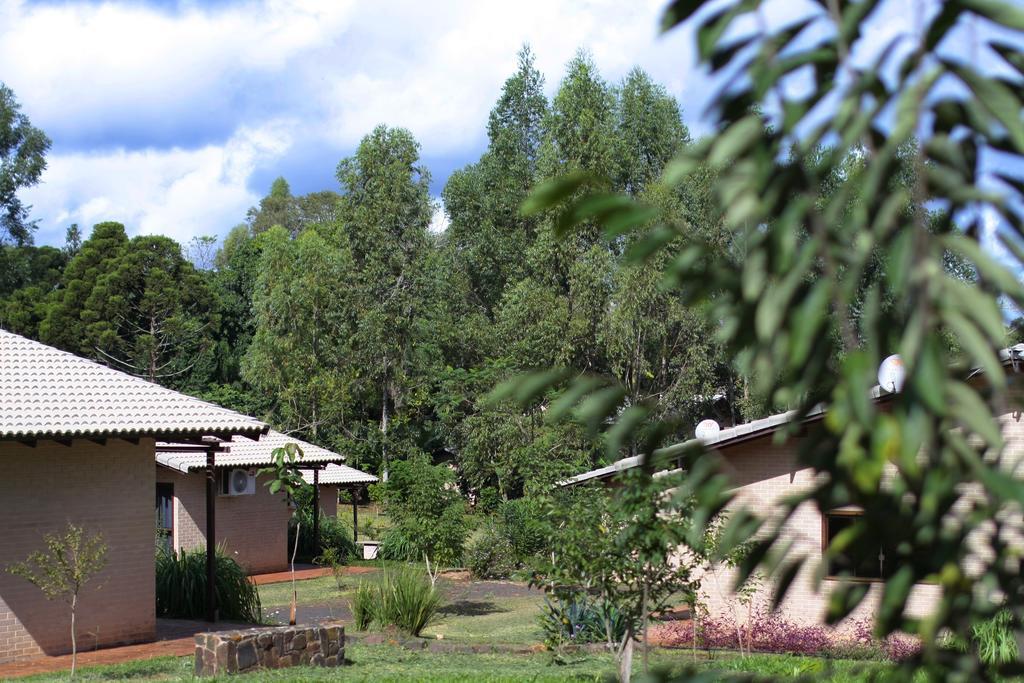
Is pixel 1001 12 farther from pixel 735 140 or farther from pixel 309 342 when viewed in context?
pixel 309 342

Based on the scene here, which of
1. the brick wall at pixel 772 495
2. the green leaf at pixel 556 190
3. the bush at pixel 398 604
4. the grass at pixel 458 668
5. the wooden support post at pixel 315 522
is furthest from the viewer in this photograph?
the wooden support post at pixel 315 522

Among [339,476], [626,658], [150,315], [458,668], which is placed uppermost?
[150,315]

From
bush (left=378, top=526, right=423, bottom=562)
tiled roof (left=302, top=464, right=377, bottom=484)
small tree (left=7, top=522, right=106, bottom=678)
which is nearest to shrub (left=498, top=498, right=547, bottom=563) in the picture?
bush (left=378, top=526, right=423, bottom=562)

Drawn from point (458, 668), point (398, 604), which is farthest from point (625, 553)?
point (398, 604)

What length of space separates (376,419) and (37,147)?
59.6 feet

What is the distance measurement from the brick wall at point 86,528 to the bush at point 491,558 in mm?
13838

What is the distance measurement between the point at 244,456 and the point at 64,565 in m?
15.2

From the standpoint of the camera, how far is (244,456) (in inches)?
1120

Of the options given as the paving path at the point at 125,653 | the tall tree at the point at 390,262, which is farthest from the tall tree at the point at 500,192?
the paving path at the point at 125,653

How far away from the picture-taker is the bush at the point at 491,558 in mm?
29547

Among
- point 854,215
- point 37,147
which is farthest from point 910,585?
point 37,147

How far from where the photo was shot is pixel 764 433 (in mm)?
16328

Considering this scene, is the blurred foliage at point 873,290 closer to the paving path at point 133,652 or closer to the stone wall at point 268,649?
the stone wall at point 268,649

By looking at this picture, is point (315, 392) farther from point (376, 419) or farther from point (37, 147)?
point (37, 147)
